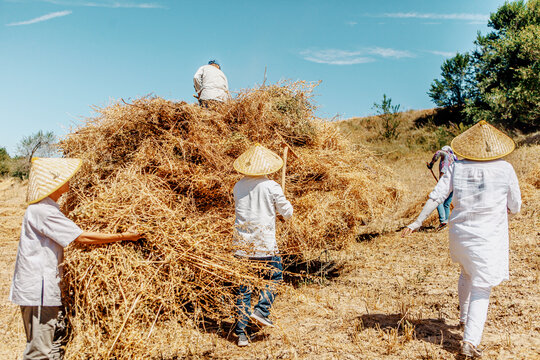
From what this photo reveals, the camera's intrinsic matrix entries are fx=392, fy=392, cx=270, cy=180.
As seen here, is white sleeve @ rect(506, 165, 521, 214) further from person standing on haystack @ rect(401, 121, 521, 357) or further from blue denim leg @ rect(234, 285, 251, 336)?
blue denim leg @ rect(234, 285, 251, 336)

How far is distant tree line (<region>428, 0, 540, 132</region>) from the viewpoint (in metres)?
18.3

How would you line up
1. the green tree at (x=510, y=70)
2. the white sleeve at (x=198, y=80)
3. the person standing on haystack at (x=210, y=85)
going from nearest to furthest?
1. the person standing on haystack at (x=210, y=85)
2. the white sleeve at (x=198, y=80)
3. the green tree at (x=510, y=70)

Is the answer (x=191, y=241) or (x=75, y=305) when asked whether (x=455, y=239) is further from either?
(x=75, y=305)

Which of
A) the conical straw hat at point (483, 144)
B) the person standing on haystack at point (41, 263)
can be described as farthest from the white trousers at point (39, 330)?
the conical straw hat at point (483, 144)

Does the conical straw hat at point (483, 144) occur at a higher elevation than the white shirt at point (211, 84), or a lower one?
lower

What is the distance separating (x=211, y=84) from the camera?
18.4ft

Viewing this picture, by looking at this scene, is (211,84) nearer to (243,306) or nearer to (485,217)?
(243,306)

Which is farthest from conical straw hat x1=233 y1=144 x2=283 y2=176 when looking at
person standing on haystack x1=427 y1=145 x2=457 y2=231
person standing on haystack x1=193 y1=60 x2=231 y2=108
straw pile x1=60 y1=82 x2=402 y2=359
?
person standing on haystack x1=427 y1=145 x2=457 y2=231

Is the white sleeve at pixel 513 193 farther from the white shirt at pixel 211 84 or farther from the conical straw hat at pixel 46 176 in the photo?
the white shirt at pixel 211 84

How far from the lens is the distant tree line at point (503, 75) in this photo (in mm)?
18328

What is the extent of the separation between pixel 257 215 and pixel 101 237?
1251mm

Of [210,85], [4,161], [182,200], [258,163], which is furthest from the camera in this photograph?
[4,161]

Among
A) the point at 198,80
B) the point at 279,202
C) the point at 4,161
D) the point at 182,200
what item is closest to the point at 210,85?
the point at 198,80

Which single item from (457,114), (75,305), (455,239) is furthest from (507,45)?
(75,305)
